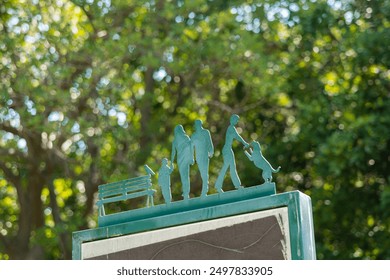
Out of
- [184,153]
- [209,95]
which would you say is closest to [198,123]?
[184,153]

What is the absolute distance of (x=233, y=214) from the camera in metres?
8.95

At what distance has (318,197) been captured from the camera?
619 inches

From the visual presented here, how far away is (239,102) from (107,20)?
2.85 meters

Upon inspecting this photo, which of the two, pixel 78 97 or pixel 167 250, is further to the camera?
pixel 78 97

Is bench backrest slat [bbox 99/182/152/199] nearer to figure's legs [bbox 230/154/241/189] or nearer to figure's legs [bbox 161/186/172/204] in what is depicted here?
figure's legs [bbox 161/186/172/204]

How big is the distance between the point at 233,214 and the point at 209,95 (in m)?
7.77

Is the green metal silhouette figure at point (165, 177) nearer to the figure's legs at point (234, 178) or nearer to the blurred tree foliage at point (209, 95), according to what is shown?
the figure's legs at point (234, 178)

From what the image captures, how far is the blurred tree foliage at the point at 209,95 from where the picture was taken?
15.2 meters

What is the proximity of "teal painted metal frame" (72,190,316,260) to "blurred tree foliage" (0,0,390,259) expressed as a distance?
5.15 metres

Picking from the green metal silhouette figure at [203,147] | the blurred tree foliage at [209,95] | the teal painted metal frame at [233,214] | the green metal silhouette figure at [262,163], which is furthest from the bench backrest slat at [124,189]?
the blurred tree foliage at [209,95]
